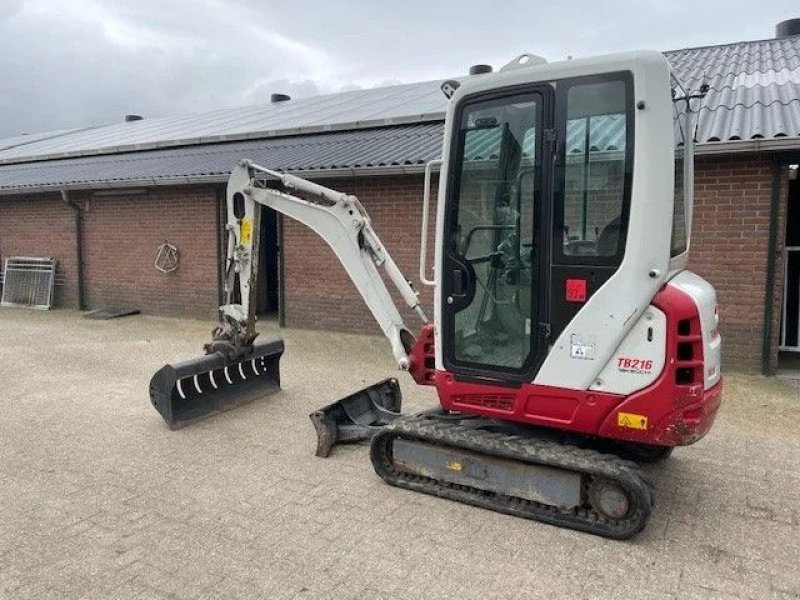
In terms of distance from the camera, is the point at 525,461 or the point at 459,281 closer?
the point at 525,461

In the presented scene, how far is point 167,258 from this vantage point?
11.5 meters

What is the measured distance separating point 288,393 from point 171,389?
1.40 metres

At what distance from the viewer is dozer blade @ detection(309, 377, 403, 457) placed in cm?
473

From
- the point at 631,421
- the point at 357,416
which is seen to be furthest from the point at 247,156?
the point at 631,421

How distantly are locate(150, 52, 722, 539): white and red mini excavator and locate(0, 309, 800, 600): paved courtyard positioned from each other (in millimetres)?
293

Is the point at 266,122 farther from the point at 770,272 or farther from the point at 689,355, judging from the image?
the point at 689,355

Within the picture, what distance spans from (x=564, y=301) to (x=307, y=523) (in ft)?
6.31

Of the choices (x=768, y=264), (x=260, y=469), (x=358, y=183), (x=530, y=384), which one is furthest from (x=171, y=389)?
(x=768, y=264)

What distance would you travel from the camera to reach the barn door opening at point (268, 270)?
12.1 metres

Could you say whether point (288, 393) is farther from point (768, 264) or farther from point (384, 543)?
point (768, 264)

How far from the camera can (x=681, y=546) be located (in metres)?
3.46

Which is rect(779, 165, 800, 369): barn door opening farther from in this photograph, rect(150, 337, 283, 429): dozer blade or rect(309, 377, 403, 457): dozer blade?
rect(150, 337, 283, 429): dozer blade

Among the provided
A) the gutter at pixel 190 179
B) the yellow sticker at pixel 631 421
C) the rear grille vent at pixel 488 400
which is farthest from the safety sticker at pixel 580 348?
the gutter at pixel 190 179

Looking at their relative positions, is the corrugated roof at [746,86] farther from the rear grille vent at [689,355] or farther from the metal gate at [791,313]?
the rear grille vent at [689,355]
